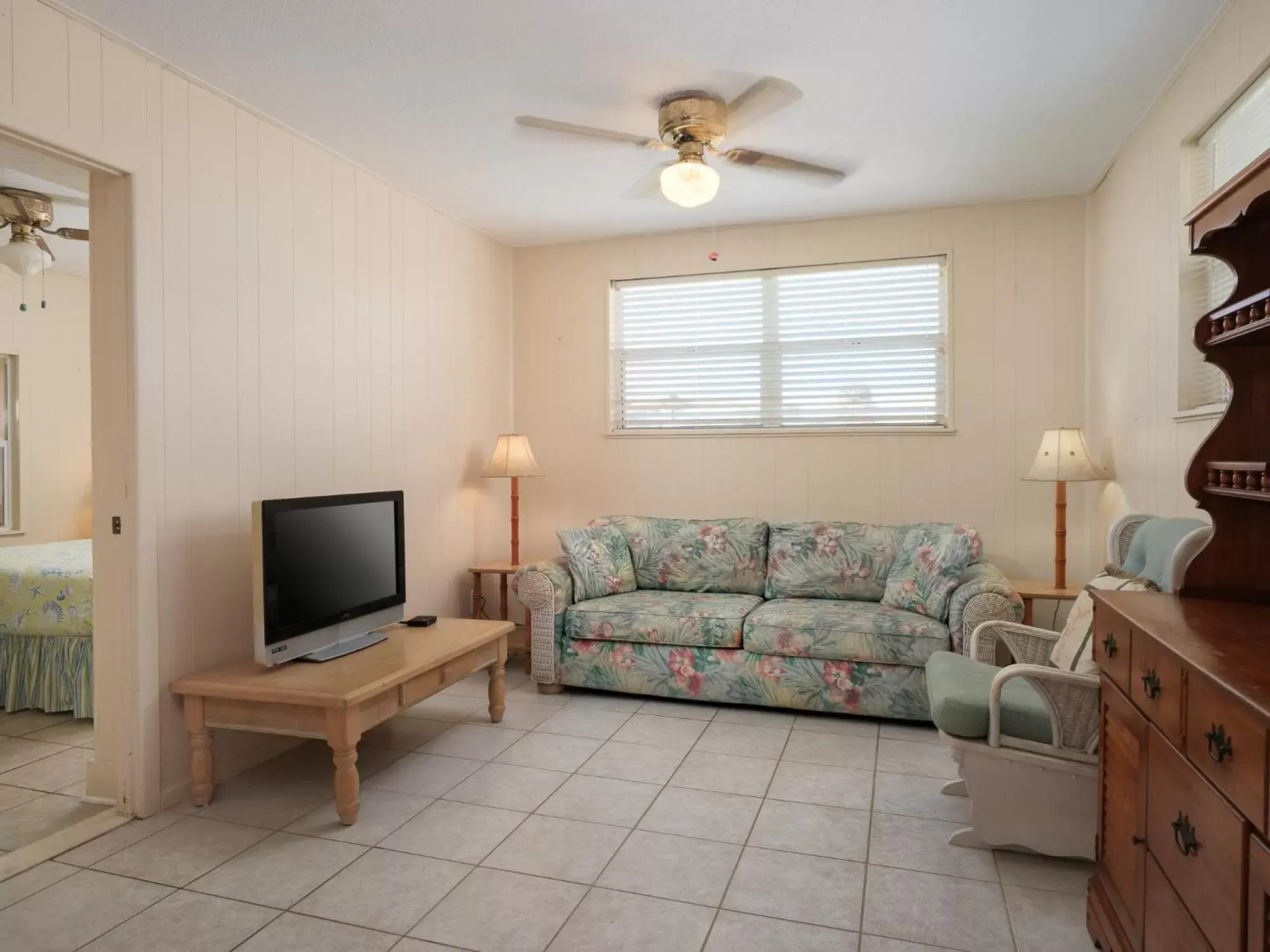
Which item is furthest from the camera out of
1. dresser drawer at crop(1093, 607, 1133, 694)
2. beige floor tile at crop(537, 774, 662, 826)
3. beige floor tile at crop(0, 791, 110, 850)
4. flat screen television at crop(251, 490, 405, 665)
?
flat screen television at crop(251, 490, 405, 665)

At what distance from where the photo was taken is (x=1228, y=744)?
1252 mm

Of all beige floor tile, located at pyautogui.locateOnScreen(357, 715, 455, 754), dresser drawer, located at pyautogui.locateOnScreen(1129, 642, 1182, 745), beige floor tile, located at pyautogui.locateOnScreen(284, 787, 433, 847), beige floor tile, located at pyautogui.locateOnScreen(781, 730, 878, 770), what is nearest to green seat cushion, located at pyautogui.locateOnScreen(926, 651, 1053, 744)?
dresser drawer, located at pyautogui.locateOnScreen(1129, 642, 1182, 745)

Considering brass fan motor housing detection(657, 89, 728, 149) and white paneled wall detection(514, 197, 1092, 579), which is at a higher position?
brass fan motor housing detection(657, 89, 728, 149)

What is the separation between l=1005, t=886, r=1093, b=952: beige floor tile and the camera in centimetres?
201

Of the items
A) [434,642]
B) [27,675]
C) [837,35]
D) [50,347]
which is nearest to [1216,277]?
[837,35]

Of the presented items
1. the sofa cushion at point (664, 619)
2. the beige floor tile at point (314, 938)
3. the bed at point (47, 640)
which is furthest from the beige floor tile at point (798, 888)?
the bed at point (47, 640)

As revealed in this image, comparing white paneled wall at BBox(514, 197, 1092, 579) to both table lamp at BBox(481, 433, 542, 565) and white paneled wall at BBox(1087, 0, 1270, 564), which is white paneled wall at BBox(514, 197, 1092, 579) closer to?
white paneled wall at BBox(1087, 0, 1270, 564)

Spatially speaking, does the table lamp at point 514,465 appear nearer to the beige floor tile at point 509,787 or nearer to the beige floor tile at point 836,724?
the beige floor tile at point 509,787

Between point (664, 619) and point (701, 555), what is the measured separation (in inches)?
24.2

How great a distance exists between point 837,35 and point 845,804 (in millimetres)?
2553

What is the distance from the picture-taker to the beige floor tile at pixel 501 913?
6.68ft

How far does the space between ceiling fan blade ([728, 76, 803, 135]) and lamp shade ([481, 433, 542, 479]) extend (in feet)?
7.08

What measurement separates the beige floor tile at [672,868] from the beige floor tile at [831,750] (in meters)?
0.85

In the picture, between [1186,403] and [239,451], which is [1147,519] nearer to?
[1186,403]
